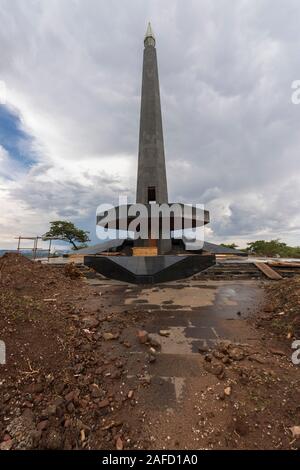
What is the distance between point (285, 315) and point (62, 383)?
427cm

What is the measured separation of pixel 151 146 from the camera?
14508 mm

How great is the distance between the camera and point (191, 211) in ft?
41.3

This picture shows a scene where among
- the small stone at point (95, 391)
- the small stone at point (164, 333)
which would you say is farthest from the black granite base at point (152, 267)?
the small stone at point (95, 391)

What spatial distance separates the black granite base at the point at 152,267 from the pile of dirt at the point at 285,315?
13.0 ft

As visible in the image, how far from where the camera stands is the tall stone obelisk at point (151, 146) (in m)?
14.4

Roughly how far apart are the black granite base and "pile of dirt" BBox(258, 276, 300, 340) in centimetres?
396

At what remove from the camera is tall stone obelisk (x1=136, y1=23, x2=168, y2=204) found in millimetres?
14352

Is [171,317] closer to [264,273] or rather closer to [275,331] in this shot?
[275,331]

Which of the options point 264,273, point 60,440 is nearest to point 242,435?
point 60,440

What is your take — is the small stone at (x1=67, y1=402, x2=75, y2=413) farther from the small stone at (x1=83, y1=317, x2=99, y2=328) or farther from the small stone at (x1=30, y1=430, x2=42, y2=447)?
the small stone at (x1=83, y1=317, x2=99, y2=328)

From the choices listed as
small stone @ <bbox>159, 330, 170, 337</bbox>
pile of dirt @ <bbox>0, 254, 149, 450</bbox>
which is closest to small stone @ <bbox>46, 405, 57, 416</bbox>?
pile of dirt @ <bbox>0, 254, 149, 450</bbox>

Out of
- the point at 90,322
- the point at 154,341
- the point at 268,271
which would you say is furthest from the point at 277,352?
the point at 268,271

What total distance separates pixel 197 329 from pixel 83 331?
213 cm

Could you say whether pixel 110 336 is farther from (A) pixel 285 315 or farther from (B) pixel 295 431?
(A) pixel 285 315
